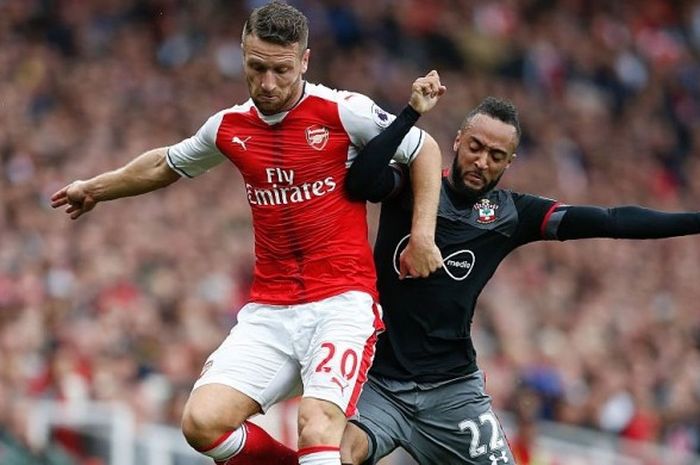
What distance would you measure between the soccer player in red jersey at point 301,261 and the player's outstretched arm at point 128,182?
370 mm

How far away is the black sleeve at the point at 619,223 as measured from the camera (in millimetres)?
7941

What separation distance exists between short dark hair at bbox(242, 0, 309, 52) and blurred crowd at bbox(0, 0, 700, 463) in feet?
16.6

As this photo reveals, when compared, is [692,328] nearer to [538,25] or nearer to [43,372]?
[538,25]

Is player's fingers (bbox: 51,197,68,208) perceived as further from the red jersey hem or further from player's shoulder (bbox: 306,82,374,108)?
player's shoulder (bbox: 306,82,374,108)

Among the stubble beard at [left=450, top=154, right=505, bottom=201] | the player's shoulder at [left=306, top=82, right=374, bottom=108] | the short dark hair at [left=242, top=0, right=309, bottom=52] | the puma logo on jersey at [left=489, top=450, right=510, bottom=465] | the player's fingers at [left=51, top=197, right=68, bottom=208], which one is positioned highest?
the short dark hair at [left=242, top=0, right=309, bottom=52]

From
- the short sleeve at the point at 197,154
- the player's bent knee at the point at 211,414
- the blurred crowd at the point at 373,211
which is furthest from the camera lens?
the blurred crowd at the point at 373,211

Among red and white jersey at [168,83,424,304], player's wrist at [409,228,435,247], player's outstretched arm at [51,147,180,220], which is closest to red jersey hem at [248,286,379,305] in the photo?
red and white jersey at [168,83,424,304]

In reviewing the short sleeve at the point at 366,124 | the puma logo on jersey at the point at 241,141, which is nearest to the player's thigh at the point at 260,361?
the puma logo on jersey at the point at 241,141

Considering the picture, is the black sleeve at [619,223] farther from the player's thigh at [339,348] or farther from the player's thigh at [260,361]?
the player's thigh at [260,361]

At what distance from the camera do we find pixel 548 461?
14.1 meters

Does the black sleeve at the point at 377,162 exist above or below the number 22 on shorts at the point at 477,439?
above

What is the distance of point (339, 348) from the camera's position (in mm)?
7766

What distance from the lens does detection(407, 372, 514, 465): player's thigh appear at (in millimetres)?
8445

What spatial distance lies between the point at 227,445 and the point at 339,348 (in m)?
0.64
